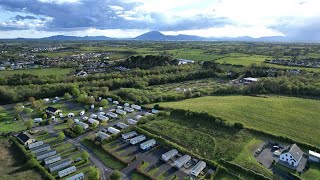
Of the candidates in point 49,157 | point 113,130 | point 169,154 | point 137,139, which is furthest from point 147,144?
point 49,157

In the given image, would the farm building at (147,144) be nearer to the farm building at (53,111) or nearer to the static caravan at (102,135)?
the static caravan at (102,135)

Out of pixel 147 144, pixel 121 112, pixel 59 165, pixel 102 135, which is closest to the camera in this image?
pixel 59 165

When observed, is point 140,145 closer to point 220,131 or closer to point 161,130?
point 161,130

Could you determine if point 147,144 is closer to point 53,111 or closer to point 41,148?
point 41,148

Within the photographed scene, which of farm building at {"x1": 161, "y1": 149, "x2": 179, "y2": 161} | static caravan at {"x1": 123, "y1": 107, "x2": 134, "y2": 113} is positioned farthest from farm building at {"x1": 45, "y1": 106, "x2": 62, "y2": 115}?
farm building at {"x1": 161, "y1": 149, "x2": 179, "y2": 161}

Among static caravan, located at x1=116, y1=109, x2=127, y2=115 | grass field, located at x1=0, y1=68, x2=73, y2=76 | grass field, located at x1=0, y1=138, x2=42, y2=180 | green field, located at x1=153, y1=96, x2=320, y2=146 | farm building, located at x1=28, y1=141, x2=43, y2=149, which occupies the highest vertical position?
green field, located at x1=153, y1=96, x2=320, y2=146

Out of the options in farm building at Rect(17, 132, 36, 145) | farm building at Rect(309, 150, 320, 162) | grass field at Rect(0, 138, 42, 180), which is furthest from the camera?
farm building at Rect(17, 132, 36, 145)

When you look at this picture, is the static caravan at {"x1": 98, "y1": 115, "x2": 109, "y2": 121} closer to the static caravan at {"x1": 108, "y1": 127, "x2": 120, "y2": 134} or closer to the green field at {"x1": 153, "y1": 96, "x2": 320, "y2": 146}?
the static caravan at {"x1": 108, "y1": 127, "x2": 120, "y2": 134}

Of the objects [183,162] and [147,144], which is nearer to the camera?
[183,162]
